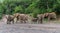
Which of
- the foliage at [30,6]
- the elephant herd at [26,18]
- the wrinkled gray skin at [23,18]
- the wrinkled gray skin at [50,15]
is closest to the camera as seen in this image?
the elephant herd at [26,18]

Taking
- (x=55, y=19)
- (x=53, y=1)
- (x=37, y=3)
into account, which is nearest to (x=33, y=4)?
(x=37, y=3)

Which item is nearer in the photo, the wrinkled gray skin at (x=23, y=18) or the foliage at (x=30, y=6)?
the wrinkled gray skin at (x=23, y=18)

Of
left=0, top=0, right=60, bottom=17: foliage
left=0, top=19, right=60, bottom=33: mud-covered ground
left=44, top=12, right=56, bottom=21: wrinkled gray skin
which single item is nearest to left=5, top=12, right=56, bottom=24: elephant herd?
left=44, top=12, right=56, bottom=21: wrinkled gray skin

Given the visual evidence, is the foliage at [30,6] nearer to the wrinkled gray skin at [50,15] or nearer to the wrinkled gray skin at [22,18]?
the wrinkled gray skin at [50,15]

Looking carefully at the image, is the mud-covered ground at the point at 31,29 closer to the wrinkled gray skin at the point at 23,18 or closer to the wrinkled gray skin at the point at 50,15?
the wrinkled gray skin at the point at 23,18

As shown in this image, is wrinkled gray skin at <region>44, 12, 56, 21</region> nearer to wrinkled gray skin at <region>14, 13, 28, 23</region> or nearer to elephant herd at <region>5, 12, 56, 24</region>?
elephant herd at <region>5, 12, 56, 24</region>

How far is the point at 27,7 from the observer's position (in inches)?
1233

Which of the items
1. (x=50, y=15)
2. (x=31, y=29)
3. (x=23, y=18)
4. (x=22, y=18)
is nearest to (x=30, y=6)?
(x=50, y=15)

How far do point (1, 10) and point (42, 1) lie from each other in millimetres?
6852

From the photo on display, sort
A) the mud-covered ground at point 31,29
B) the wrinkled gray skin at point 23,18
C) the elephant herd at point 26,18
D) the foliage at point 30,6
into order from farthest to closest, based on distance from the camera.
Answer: the foliage at point 30,6 → the wrinkled gray skin at point 23,18 → the elephant herd at point 26,18 → the mud-covered ground at point 31,29

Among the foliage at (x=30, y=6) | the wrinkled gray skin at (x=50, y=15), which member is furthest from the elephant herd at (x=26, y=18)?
the foliage at (x=30, y=6)

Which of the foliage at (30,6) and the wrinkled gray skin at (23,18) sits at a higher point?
the foliage at (30,6)

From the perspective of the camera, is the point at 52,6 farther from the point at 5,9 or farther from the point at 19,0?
the point at 5,9

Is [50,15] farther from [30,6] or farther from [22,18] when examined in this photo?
[30,6]
